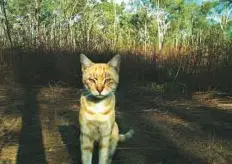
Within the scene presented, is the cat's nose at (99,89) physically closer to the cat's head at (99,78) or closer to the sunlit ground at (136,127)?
the cat's head at (99,78)

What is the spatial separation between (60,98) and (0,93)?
1060 millimetres

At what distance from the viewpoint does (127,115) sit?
6188mm

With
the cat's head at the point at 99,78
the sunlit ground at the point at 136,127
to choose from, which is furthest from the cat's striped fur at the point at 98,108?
the sunlit ground at the point at 136,127

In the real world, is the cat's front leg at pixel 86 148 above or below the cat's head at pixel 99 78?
below

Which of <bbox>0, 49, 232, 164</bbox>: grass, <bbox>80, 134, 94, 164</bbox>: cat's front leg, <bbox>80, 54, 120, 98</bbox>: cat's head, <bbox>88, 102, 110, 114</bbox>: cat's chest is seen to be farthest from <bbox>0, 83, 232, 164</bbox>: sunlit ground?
<bbox>80, 54, 120, 98</bbox>: cat's head

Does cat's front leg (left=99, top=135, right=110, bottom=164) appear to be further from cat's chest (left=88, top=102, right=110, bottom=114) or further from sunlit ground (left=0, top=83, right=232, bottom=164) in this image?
sunlit ground (left=0, top=83, right=232, bottom=164)

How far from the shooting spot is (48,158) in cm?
421

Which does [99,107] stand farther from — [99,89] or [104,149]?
[104,149]

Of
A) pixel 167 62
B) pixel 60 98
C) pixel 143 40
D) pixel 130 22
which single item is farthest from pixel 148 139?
pixel 130 22

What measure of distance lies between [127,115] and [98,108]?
251 centimetres

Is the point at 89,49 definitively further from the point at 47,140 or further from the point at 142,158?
the point at 142,158

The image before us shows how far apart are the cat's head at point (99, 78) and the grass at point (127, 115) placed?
82cm

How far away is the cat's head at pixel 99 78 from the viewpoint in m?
3.63

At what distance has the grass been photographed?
4.39 meters
